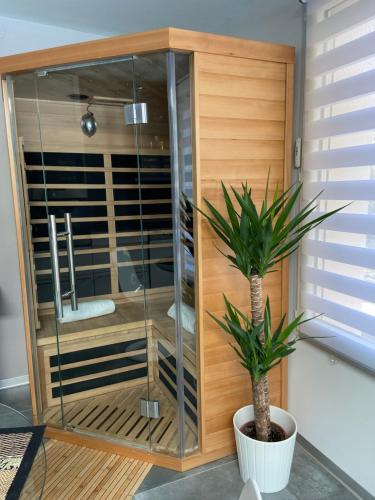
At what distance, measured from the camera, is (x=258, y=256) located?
1630 millimetres

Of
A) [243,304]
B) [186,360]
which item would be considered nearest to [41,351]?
[186,360]

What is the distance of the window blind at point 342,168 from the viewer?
5.09 feet

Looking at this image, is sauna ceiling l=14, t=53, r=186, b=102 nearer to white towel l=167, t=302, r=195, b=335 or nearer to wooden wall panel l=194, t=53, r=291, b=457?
wooden wall panel l=194, t=53, r=291, b=457

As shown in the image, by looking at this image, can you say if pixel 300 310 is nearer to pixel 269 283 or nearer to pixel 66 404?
pixel 269 283

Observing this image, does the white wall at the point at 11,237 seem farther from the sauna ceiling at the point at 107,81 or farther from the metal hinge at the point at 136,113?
the metal hinge at the point at 136,113

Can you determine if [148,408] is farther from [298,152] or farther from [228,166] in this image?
[298,152]

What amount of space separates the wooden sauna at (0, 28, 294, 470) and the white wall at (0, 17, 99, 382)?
23.5 inches

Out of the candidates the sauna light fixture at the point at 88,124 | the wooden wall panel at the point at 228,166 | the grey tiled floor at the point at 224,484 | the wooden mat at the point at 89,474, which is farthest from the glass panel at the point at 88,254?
the wooden wall panel at the point at 228,166

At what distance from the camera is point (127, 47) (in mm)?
1683

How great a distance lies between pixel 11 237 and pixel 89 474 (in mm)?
1576

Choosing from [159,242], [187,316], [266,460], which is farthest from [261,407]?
[159,242]

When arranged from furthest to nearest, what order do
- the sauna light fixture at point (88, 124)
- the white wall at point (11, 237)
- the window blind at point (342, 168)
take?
the white wall at point (11, 237) → the sauna light fixture at point (88, 124) → the window blind at point (342, 168)

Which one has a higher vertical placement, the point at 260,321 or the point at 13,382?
the point at 260,321

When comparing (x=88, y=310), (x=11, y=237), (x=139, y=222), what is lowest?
(x=88, y=310)
